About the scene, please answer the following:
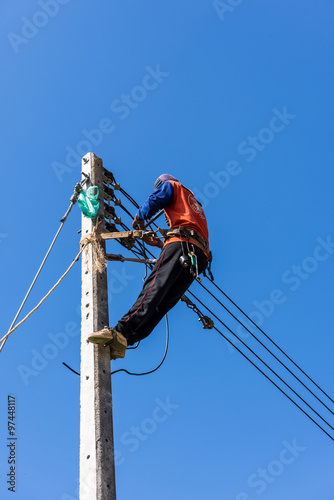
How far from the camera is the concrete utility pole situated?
155 inches

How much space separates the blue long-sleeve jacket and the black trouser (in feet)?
1.16

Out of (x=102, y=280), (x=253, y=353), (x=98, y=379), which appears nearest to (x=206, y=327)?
(x=253, y=353)

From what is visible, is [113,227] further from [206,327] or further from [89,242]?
[206,327]

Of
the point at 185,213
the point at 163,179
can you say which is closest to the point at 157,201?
the point at 185,213

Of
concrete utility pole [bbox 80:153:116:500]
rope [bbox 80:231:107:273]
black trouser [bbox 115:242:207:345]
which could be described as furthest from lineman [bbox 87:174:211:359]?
rope [bbox 80:231:107:273]

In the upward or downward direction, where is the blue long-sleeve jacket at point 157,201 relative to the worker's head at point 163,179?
downward

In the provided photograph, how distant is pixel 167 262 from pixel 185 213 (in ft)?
1.65

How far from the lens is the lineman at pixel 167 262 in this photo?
465 centimetres

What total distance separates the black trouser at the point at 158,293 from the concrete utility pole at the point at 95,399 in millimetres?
202

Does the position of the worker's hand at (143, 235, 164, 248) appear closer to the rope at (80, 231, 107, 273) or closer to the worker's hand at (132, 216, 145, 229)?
the worker's hand at (132, 216, 145, 229)

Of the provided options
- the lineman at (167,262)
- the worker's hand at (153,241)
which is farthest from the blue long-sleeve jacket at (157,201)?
the worker's hand at (153,241)

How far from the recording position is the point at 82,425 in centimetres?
421

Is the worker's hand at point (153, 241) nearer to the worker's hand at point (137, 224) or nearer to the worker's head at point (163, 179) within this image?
the worker's hand at point (137, 224)

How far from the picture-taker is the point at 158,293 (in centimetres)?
475
